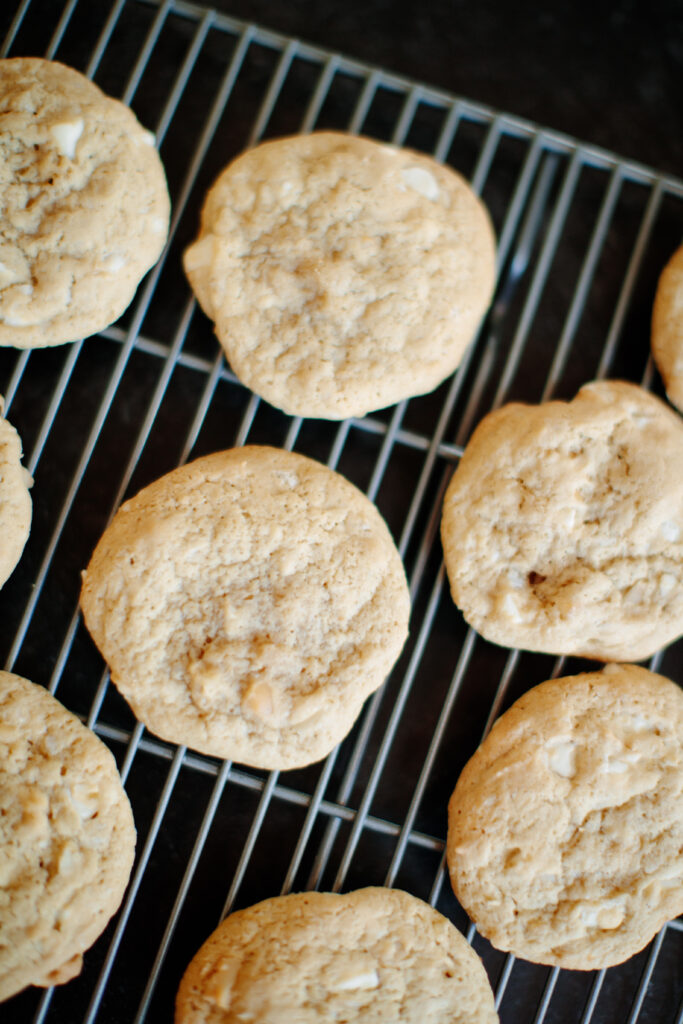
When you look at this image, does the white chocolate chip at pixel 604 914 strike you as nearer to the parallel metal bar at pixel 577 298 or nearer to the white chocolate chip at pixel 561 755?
the white chocolate chip at pixel 561 755

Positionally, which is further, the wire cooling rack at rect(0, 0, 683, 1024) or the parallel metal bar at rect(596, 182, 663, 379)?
the parallel metal bar at rect(596, 182, 663, 379)

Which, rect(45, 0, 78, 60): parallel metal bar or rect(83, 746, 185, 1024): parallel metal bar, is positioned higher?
rect(45, 0, 78, 60): parallel metal bar

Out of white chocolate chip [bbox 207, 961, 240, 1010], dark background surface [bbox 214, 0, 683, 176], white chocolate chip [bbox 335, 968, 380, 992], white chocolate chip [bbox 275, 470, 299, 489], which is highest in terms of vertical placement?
dark background surface [bbox 214, 0, 683, 176]

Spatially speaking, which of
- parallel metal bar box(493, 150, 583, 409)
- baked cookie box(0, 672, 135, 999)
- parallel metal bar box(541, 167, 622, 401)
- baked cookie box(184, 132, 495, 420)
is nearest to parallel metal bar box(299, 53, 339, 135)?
baked cookie box(184, 132, 495, 420)

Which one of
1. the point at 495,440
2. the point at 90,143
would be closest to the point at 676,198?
the point at 495,440

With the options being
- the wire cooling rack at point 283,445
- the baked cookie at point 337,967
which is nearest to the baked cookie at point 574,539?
the wire cooling rack at point 283,445

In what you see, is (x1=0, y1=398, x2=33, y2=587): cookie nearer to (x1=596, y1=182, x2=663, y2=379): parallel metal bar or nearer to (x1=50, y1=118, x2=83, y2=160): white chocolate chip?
(x1=50, y1=118, x2=83, y2=160): white chocolate chip

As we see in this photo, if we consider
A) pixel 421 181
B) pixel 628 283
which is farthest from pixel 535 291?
pixel 421 181

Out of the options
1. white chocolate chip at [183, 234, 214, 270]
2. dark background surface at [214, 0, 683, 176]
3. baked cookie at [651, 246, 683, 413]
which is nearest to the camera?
white chocolate chip at [183, 234, 214, 270]

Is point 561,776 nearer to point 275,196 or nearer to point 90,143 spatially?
point 275,196
